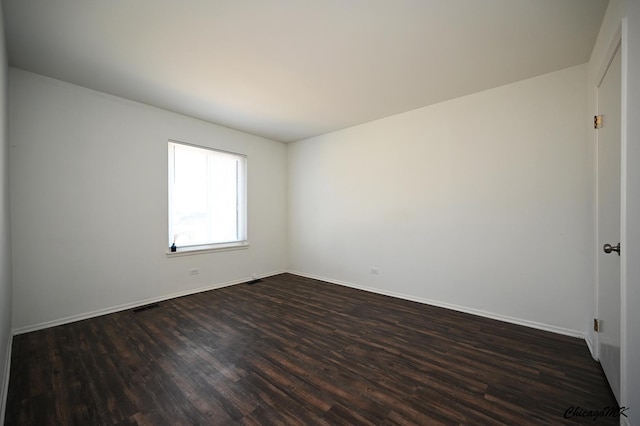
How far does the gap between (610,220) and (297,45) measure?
2833 mm

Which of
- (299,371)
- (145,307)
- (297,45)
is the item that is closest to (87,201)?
(145,307)

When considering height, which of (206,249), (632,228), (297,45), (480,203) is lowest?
(206,249)

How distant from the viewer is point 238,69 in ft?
8.96

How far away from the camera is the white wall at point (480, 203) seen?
270 centimetres

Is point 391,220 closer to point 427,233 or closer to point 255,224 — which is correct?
point 427,233

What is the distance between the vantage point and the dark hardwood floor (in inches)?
64.4

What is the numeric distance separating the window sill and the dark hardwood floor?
3.40 ft

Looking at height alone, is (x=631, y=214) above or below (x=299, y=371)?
above

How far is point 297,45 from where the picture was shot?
234 cm

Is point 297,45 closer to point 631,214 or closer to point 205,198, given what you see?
point 631,214

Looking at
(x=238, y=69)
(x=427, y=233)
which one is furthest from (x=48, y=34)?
(x=427, y=233)

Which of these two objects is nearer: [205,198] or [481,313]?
[481,313]

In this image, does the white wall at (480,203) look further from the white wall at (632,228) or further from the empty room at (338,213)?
the white wall at (632,228)

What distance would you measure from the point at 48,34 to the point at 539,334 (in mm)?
5425
